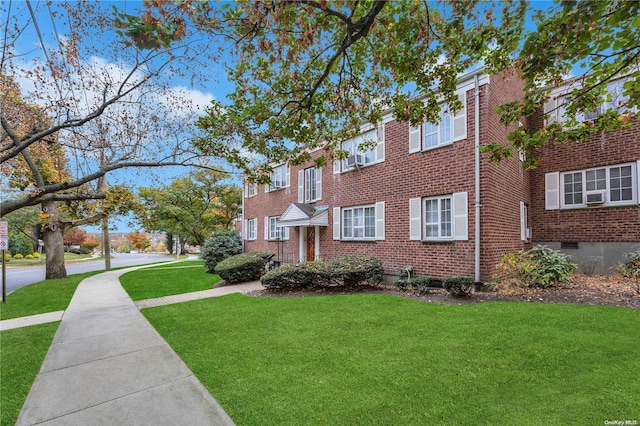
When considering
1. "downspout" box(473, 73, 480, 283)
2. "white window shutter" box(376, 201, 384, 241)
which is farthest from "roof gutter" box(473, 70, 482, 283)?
"white window shutter" box(376, 201, 384, 241)

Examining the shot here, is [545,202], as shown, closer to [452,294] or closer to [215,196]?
[452,294]

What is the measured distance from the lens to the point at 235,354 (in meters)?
4.70

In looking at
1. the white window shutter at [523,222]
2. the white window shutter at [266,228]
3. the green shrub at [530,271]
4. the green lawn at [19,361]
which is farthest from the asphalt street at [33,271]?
the white window shutter at [523,222]

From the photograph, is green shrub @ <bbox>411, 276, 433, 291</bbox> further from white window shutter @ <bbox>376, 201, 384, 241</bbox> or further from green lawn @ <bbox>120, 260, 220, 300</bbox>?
green lawn @ <bbox>120, 260, 220, 300</bbox>

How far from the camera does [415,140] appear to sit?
1032cm

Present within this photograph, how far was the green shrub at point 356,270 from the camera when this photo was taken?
948 centimetres

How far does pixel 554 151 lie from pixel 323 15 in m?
10.9

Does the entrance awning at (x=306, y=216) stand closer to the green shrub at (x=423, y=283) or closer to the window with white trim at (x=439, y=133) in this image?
the window with white trim at (x=439, y=133)

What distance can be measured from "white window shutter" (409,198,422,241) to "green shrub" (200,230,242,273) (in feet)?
36.4

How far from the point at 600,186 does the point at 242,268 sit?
1288cm

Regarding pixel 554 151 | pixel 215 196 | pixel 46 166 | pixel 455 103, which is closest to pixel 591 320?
pixel 455 103

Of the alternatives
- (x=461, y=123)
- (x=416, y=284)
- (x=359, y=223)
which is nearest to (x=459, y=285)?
(x=416, y=284)

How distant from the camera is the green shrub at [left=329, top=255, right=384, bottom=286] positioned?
373 inches

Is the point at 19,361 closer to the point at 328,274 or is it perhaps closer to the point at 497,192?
the point at 328,274
